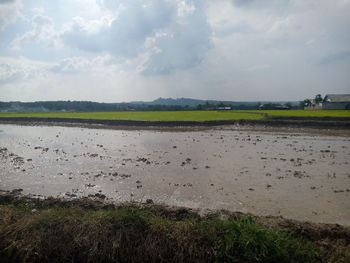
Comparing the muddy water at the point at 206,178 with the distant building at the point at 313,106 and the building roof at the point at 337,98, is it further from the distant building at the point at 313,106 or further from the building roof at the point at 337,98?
the building roof at the point at 337,98

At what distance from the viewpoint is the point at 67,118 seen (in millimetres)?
51250

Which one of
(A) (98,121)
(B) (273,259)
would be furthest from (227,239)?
(A) (98,121)

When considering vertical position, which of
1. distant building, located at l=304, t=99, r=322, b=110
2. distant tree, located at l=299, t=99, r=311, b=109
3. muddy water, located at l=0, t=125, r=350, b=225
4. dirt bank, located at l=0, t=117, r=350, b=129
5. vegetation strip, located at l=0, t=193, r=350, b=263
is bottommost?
muddy water, located at l=0, t=125, r=350, b=225

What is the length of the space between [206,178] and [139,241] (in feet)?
20.2

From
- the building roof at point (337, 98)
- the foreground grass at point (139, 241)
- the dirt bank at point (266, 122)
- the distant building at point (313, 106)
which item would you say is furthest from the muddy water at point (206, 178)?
the building roof at point (337, 98)

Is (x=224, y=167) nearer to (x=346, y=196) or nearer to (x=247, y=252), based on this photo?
(x=346, y=196)

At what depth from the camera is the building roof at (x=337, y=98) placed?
220 feet

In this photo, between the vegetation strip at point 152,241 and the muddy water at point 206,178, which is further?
the muddy water at point 206,178

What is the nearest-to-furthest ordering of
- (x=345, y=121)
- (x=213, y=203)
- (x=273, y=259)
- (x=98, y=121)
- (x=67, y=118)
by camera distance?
(x=273, y=259) < (x=213, y=203) < (x=345, y=121) < (x=98, y=121) < (x=67, y=118)

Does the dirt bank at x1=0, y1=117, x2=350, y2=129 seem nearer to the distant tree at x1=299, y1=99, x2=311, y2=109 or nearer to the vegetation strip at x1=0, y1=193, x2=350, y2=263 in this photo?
the vegetation strip at x1=0, y1=193, x2=350, y2=263

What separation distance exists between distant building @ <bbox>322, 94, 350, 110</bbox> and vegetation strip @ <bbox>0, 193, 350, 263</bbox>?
71.5m

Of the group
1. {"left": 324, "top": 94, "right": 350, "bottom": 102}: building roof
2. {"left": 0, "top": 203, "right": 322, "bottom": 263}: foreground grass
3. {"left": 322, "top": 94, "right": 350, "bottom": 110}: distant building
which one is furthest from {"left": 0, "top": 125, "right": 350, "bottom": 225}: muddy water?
{"left": 324, "top": 94, "right": 350, "bottom": 102}: building roof

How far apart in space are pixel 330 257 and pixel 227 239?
1959mm

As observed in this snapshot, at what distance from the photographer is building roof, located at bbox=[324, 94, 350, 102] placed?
66.9m
